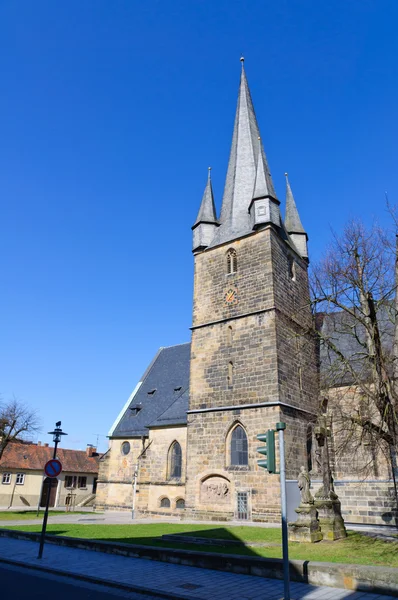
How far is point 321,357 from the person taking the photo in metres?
25.3

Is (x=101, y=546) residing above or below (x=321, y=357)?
below

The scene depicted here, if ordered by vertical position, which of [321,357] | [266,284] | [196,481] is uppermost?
[266,284]

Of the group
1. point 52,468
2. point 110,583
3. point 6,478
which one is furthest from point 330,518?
point 6,478

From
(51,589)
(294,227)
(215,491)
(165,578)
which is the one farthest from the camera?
(294,227)

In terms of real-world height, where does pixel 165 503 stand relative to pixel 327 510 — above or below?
below

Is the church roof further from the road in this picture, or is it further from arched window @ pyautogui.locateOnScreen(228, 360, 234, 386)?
the road

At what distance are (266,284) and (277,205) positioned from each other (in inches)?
207

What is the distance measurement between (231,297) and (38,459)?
34202 mm

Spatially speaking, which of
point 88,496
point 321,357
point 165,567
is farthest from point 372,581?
point 88,496

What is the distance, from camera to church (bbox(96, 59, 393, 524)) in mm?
19000

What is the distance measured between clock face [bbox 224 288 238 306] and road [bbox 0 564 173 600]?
50.6ft

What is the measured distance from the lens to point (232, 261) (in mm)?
23594

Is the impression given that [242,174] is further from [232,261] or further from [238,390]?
[238,390]

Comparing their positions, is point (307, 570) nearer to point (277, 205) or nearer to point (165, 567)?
point (165, 567)
